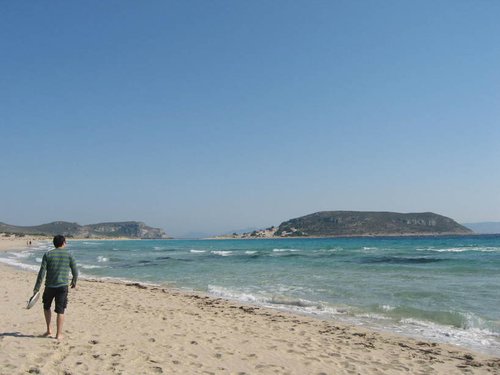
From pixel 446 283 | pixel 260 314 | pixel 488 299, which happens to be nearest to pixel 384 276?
pixel 446 283

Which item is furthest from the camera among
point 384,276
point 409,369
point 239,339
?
point 384,276

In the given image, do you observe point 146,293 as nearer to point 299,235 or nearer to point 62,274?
point 62,274

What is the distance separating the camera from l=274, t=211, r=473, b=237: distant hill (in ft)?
→ 505

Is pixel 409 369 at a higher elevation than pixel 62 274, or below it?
below

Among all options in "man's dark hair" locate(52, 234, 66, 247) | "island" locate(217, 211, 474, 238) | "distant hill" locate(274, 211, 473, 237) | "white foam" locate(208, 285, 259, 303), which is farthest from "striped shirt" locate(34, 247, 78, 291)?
"distant hill" locate(274, 211, 473, 237)

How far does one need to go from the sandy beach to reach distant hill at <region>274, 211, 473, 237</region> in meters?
150

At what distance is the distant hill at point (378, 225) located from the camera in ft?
505

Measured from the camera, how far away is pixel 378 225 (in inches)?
6161

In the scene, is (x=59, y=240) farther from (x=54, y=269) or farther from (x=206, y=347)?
(x=206, y=347)

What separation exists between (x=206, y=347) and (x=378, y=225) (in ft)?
519

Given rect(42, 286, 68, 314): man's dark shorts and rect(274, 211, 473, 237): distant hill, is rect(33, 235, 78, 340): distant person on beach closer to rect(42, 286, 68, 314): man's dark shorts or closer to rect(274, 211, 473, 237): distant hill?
rect(42, 286, 68, 314): man's dark shorts

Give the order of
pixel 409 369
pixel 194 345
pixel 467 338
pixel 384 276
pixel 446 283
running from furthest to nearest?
pixel 384 276 → pixel 446 283 → pixel 467 338 → pixel 194 345 → pixel 409 369

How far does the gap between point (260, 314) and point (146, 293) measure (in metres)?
5.91

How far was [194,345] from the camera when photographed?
7.41 meters
